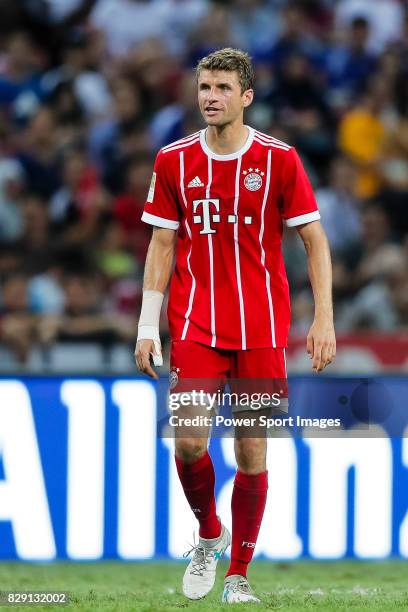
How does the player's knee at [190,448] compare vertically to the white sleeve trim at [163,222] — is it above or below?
below

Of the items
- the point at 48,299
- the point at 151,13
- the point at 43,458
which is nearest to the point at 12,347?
the point at 48,299

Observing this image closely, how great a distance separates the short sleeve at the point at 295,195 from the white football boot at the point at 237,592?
1.46 meters

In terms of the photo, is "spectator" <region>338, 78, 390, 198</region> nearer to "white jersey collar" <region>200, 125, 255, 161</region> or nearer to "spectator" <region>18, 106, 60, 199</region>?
"spectator" <region>18, 106, 60, 199</region>

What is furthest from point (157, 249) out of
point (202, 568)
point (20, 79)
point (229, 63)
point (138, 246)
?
point (20, 79)

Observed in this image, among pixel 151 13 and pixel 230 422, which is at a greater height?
pixel 151 13

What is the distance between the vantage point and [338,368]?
354 inches

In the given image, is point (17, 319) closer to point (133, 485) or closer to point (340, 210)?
point (133, 485)

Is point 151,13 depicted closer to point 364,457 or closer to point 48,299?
point 48,299

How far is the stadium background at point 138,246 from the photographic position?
648cm

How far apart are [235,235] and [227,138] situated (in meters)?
0.40

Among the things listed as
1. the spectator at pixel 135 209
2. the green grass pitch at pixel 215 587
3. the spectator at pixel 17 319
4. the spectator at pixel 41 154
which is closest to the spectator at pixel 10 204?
the spectator at pixel 41 154

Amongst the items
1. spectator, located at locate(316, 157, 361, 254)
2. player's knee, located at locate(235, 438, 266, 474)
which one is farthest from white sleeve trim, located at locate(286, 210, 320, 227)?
spectator, located at locate(316, 157, 361, 254)

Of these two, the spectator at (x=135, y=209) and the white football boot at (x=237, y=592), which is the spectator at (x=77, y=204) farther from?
the white football boot at (x=237, y=592)

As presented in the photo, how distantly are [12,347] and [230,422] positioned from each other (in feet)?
10.4
